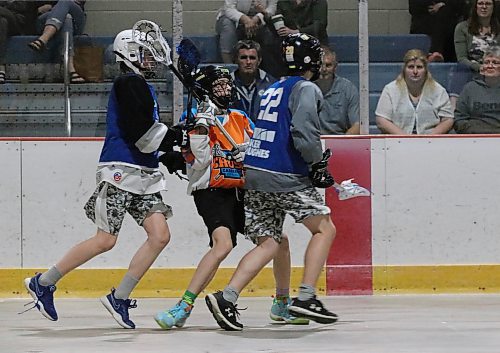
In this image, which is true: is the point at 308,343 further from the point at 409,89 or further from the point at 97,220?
the point at 409,89

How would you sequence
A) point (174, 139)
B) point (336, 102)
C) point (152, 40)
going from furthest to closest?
point (336, 102)
point (152, 40)
point (174, 139)

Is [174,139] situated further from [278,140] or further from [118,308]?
[118,308]

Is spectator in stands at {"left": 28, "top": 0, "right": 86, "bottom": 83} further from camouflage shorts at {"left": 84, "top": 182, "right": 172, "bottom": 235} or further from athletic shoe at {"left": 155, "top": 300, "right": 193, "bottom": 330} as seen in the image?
athletic shoe at {"left": 155, "top": 300, "right": 193, "bottom": 330}

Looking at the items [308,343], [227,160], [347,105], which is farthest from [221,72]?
[347,105]

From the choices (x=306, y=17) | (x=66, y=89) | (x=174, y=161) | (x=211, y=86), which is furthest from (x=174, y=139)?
(x=306, y=17)

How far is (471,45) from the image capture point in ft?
28.8

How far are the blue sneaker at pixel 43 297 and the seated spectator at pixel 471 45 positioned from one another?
342cm

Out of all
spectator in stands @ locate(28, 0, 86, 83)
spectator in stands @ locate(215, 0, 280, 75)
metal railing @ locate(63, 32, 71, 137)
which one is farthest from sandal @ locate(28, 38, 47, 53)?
spectator in stands @ locate(215, 0, 280, 75)

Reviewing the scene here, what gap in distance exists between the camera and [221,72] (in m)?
6.76

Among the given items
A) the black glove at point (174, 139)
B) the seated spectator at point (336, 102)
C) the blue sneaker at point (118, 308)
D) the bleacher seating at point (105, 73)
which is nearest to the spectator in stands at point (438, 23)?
the bleacher seating at point (105, 73)

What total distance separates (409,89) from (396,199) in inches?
32.0

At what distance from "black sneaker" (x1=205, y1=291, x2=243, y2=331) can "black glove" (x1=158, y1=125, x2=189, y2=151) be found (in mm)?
801

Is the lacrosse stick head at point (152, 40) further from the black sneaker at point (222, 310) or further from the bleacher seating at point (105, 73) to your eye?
the bleacher seating at point (105, 73)

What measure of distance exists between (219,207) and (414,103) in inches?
100
